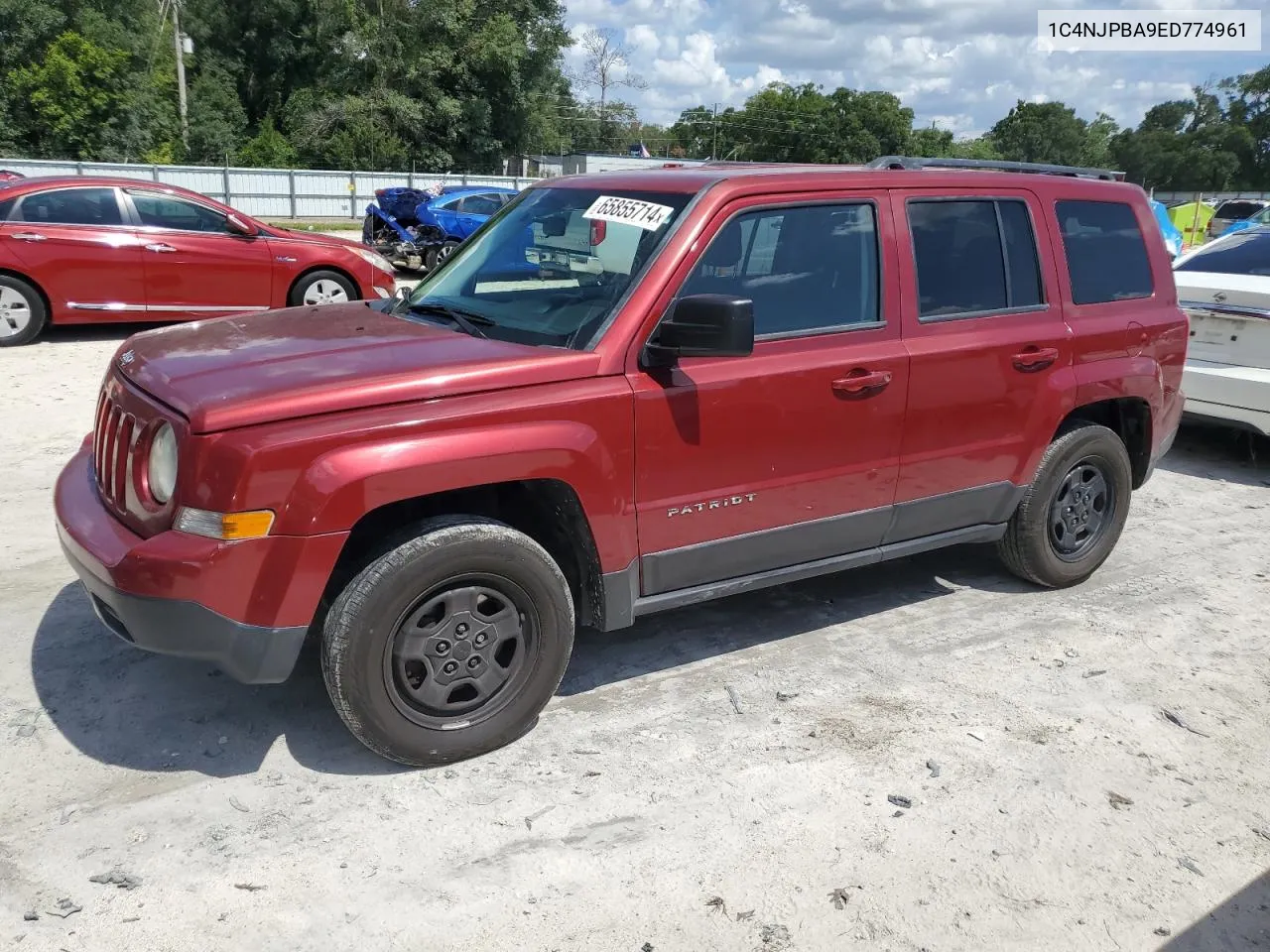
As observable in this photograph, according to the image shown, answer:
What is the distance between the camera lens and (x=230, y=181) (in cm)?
3394

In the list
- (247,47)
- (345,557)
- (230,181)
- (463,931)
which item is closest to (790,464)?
(345,557)

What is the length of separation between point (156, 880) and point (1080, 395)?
4132 millimetres

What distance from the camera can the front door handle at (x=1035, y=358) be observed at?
4465mm

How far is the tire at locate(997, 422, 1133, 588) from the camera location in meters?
4.82

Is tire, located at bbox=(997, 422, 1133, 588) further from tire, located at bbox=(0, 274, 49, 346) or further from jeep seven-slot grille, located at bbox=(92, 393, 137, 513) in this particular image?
tire, located at bbox=(0, 274, 49, 346)

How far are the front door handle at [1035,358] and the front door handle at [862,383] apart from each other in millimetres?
776

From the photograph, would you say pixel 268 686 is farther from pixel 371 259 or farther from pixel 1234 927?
pixel 371 259

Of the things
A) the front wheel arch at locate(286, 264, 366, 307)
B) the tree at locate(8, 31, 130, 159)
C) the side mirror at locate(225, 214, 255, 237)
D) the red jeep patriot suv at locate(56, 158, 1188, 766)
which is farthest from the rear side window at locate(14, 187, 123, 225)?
the tree at locate(8, 31, 130, 159)

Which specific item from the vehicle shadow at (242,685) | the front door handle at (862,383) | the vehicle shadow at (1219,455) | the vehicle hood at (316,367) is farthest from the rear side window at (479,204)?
the front door handle at (862,383)

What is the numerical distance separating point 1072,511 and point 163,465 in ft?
13.3

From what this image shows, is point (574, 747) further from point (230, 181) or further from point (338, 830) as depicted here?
point (230, 181)

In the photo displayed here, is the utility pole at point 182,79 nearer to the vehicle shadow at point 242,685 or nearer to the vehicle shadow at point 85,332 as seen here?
the vehicle shadow at point 85,332

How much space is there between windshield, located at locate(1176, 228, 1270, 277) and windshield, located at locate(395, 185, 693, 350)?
5747 mm

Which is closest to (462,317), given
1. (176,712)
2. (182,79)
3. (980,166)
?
(176,712)
